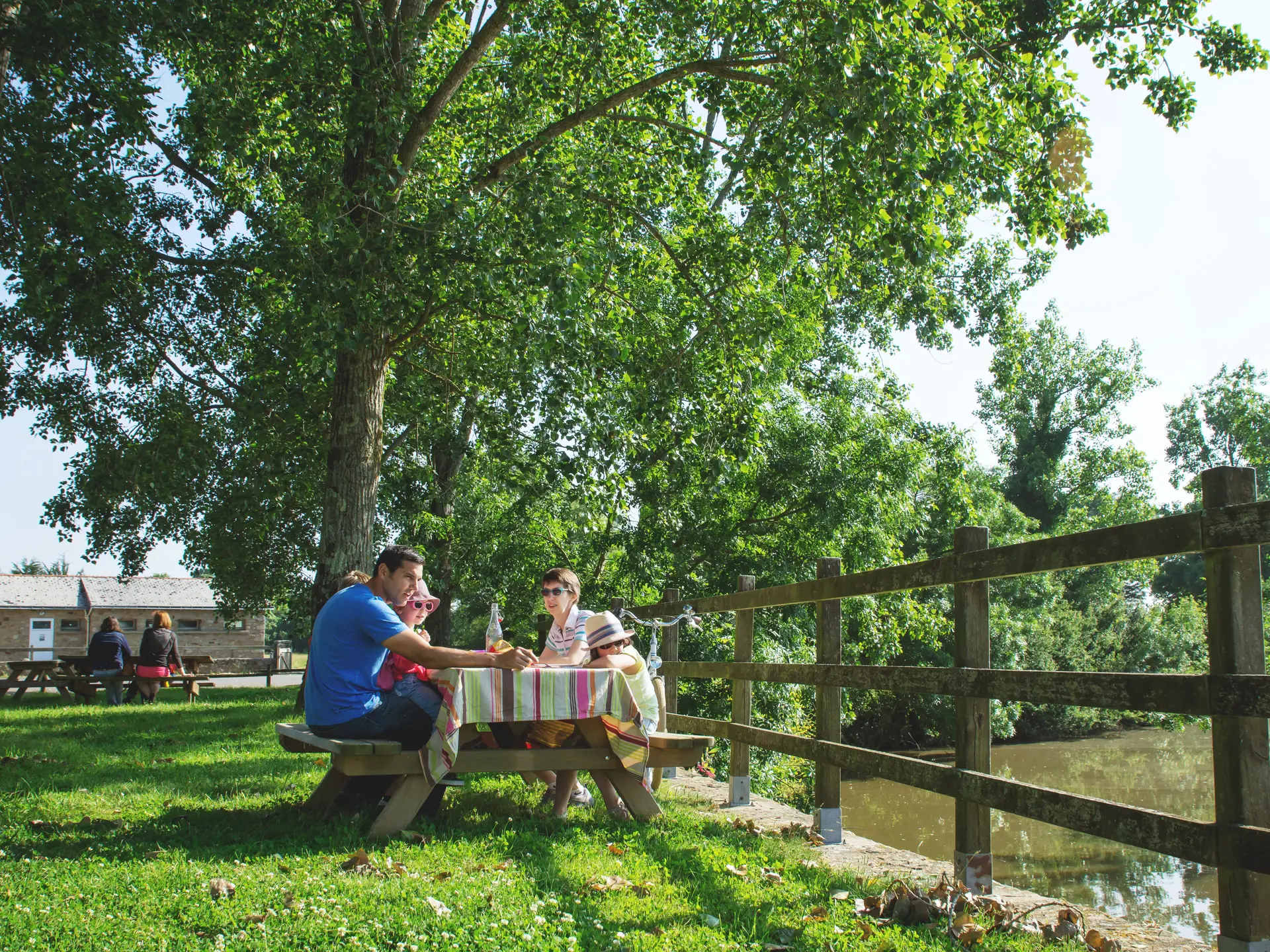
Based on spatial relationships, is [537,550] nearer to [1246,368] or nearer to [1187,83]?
[1187,83]

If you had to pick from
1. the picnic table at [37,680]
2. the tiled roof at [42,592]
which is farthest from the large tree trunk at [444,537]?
the tiled roof at [42,592]

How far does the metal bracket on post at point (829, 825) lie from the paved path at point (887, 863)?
4cm

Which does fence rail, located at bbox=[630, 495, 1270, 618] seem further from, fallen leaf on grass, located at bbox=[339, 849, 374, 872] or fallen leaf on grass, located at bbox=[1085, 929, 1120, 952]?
fallen leaf on grass, located at bbox=[339, 849, 374, 872]

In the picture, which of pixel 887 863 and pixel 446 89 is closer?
pixel 887 863

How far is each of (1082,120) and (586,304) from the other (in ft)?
18.4

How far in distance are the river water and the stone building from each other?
42.1m

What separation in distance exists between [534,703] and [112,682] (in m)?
14.1

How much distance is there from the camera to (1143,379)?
141 feet

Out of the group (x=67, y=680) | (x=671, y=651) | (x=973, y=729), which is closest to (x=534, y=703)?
(x=973, y=729)

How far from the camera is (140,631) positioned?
55.4 m

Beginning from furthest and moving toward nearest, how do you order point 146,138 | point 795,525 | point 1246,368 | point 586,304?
1. point 1246,368
2. point 795,525
3. point 586,304
4. point 146,138

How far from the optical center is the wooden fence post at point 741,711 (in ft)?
22.2

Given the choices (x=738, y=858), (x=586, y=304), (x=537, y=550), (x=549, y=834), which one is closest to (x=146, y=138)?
(x=586, y=304)

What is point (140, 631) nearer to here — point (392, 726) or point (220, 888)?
point (392, 726)
